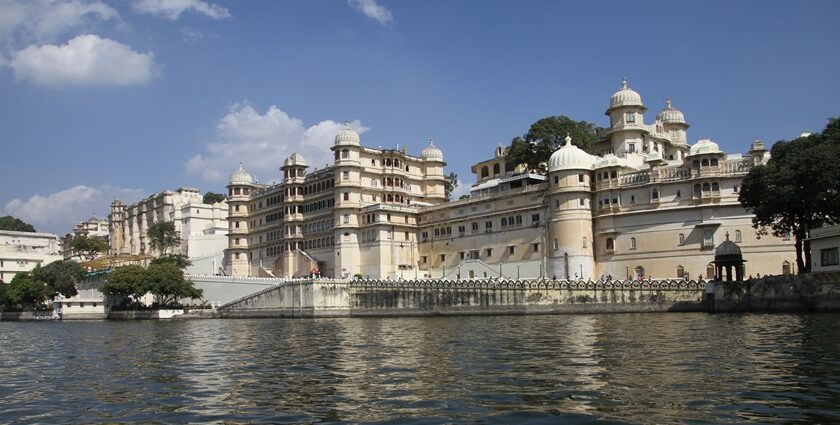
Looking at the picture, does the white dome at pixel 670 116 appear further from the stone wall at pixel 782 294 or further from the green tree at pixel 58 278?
the green tree at pixel 58 278

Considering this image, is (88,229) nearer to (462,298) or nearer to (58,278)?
(58,278)

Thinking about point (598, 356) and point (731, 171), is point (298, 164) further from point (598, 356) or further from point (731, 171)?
point (598, 356)

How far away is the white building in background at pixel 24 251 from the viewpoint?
122750mm

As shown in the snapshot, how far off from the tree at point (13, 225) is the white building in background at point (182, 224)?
72.6 feet

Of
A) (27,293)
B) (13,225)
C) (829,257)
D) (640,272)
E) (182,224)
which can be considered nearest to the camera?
A: (829,257)

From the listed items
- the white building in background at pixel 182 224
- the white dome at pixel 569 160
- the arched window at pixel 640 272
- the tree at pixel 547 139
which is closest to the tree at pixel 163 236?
the white building in background at pixel 182 224

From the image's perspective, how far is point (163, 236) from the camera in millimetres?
124125

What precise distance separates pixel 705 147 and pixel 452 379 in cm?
5245

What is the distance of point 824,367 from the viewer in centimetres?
2227

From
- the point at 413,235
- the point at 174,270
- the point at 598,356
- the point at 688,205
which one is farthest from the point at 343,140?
the point at 598,356

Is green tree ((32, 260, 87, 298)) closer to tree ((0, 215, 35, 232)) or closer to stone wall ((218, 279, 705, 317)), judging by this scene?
stone wall ((218, 279, 705, 317))

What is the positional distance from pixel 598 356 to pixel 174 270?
204 feet

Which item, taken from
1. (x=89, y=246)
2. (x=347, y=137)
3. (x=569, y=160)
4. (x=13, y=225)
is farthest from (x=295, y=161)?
(x=13, y=225)

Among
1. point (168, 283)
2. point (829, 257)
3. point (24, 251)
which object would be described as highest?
point (24, 251)
